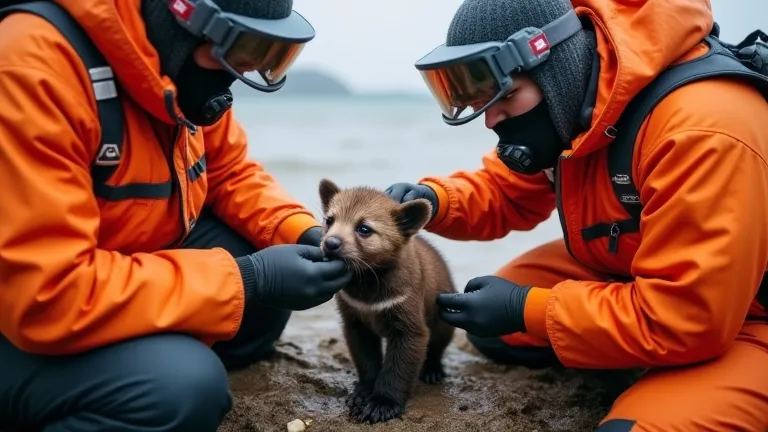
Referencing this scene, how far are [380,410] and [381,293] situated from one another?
0.59 m

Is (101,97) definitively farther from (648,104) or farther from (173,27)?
(648,104)

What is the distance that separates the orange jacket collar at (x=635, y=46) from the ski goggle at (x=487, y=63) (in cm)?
20

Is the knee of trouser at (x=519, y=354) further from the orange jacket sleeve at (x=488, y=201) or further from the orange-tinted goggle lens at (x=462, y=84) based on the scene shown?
the orange-tinted goggle lens at (x=462, y=84)

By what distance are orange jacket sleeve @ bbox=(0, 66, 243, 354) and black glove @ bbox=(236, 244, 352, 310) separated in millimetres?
258

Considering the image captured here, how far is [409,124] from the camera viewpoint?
25.6 m

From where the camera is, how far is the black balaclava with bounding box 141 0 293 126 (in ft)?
10.4

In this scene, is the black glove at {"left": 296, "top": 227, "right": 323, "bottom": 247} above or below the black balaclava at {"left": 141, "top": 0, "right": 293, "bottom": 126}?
below

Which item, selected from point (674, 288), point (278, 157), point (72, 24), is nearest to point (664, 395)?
point (674, 288)

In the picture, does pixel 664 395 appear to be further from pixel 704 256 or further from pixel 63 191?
pixel 63 191

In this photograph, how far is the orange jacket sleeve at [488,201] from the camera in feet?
15.1

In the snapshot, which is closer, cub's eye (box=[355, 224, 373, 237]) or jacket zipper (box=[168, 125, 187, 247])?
jacket zipper (box=[168, 125, 187, 247])

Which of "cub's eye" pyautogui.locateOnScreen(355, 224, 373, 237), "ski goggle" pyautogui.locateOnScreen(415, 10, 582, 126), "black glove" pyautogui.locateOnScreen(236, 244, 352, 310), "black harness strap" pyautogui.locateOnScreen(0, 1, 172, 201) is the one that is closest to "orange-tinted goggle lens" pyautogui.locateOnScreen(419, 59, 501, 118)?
"ski goggle" pyautogui.locateOnScreen(415, 10, 582, 126)

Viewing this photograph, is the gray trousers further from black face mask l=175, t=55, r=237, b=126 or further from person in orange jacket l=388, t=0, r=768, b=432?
person in orange jacket l=388, t=0, r=768, b=432

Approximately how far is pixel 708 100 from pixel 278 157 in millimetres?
12209
